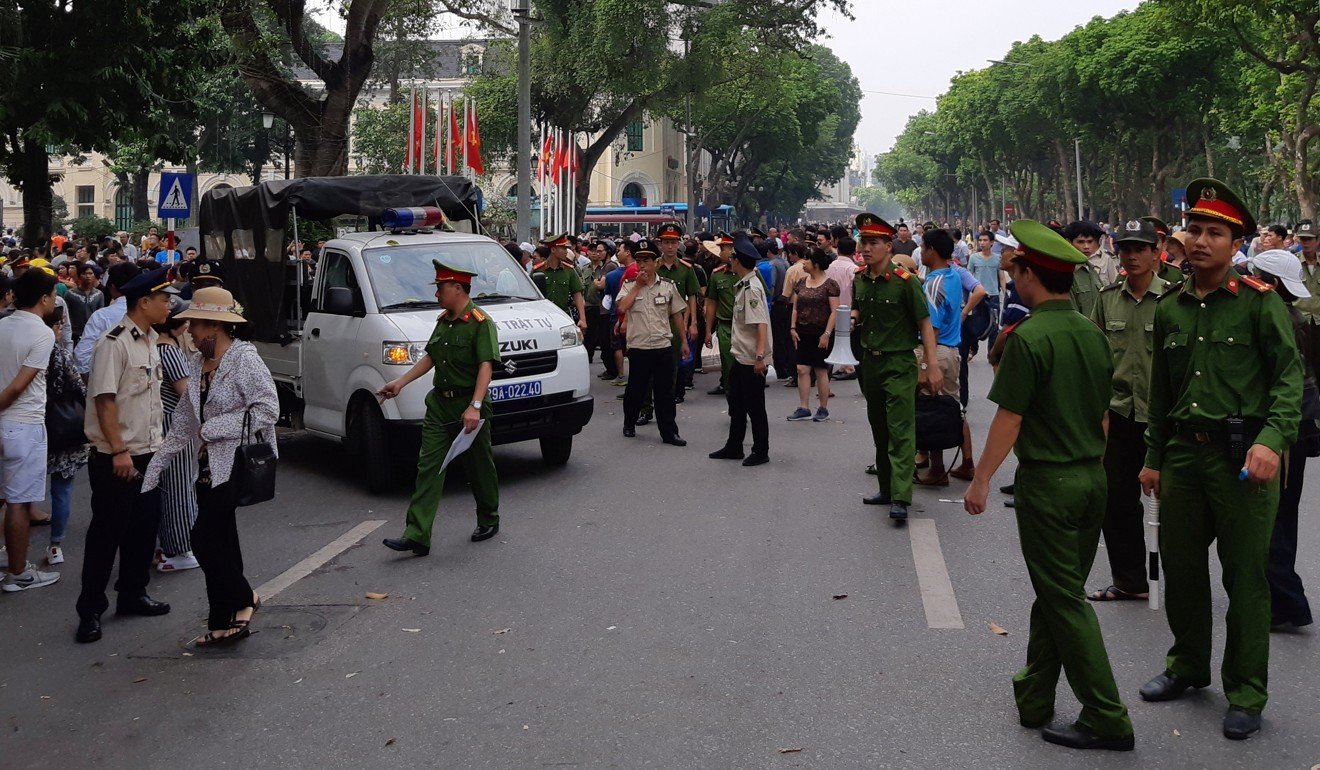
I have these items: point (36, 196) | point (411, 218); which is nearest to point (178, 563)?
point (411, 218)

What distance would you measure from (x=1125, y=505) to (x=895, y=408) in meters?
2.21

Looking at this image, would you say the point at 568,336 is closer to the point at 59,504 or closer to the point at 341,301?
the point at 341,301

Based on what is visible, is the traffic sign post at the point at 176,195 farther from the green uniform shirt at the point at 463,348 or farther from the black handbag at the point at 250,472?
the black handbag at the point at 250,472

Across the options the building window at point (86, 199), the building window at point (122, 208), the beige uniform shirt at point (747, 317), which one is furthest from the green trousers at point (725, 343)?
the building window at point (86, 199)

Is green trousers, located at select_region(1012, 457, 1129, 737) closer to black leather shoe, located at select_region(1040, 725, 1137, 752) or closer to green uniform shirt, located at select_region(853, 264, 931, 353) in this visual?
black leather shoe, located at select_region(1040, 725, 1137, 752)

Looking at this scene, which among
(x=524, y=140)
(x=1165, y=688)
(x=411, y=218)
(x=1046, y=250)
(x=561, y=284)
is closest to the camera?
(x=1046, y=250)

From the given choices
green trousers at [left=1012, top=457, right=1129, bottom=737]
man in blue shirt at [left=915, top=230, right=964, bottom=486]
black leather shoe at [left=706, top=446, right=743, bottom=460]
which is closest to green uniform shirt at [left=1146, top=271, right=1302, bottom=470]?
green trousers at [left=1012, top=457, right=1129, bottom=737]

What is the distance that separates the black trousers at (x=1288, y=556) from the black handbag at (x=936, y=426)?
3069mm

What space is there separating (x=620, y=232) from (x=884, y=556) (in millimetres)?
46876

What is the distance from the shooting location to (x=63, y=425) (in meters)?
7.70

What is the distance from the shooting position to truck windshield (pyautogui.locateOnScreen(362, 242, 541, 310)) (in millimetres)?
10336

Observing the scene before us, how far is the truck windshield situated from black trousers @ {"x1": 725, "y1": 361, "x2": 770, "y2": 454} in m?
1.76

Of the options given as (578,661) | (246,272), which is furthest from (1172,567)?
(246,272)

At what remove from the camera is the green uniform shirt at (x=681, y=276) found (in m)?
13.0
